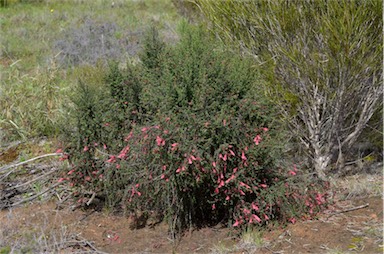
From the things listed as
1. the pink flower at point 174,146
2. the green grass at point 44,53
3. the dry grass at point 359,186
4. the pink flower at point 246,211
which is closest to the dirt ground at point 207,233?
the dry grass at point 359,186

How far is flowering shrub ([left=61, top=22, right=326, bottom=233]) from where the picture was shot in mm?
3965

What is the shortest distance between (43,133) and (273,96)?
124 inches

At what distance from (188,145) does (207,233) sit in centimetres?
103

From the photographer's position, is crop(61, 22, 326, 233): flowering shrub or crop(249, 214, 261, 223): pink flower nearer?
crop(61, 22, 326, 233): flowering shrub

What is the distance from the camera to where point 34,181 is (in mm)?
5258

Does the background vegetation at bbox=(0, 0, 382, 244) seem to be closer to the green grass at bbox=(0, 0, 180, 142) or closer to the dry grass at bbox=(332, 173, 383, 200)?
the dry grass at bbox=(332, 173, 383, 200)

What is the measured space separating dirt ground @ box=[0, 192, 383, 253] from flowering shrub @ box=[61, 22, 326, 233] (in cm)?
16

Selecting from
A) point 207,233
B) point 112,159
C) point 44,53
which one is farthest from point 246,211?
point 44,53

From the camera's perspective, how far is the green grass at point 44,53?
6488mm

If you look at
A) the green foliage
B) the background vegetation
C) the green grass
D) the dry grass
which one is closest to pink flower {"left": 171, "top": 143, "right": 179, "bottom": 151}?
the background vegetation

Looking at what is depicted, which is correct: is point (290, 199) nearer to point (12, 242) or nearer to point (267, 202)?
point (267, 202)

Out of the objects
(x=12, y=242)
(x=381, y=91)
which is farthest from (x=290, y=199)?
(x=12, y=242)

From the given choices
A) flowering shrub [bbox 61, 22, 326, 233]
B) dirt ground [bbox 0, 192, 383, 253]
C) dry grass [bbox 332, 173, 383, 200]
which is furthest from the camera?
dry grass [bbox 332, 173, 383, 200]

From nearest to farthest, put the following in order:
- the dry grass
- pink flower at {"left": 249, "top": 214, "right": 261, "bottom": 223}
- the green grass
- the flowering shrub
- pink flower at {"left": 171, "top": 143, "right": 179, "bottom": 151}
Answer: pink flower at {"left": 171, "top": 143, "right": 179, "bottom": 151} < the flowering shrub < pink flower at {"left": 249, "top": 214, "right": 261, "bottom": 223} < the dry grass < the green grass
